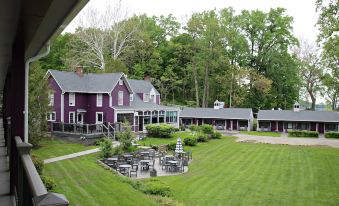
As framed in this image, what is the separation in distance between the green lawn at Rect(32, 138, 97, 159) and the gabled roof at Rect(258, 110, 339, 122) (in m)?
28.8

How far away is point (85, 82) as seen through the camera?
107ft

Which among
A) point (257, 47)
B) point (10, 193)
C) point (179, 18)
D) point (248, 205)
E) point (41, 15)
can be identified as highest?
point (179, 18)

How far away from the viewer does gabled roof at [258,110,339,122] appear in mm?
44344

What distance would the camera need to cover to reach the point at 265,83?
52.0m

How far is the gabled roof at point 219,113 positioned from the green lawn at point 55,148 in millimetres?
24602

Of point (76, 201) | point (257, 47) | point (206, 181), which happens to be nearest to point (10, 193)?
point (76, 201)

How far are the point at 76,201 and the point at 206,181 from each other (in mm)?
7690

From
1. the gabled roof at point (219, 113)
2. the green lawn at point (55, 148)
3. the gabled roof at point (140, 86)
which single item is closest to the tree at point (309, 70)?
the gabled roof at point (219, 113)

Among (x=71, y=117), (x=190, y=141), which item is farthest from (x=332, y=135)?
(x=71, y=117)

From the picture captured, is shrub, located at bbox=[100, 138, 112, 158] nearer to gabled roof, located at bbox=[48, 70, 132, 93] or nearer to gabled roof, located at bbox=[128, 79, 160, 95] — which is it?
gabled roof, located at bbox=[48, 70, 132, 93]

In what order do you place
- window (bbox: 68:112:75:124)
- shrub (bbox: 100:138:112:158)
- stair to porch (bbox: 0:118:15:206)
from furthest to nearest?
window (bbox: 68:112:75:124)
shrub (bbox: 100:138:112:158)
stair to porch (bbox: 0:118:15:206)

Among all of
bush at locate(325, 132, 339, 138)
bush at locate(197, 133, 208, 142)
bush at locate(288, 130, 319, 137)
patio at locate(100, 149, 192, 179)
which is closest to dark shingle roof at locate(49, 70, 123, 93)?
bush at locate(197, 133, 208, 142)

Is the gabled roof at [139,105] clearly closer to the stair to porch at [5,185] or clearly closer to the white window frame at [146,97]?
the white window frame at [146,97]

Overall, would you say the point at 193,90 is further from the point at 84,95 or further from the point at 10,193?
the point at 10,193
